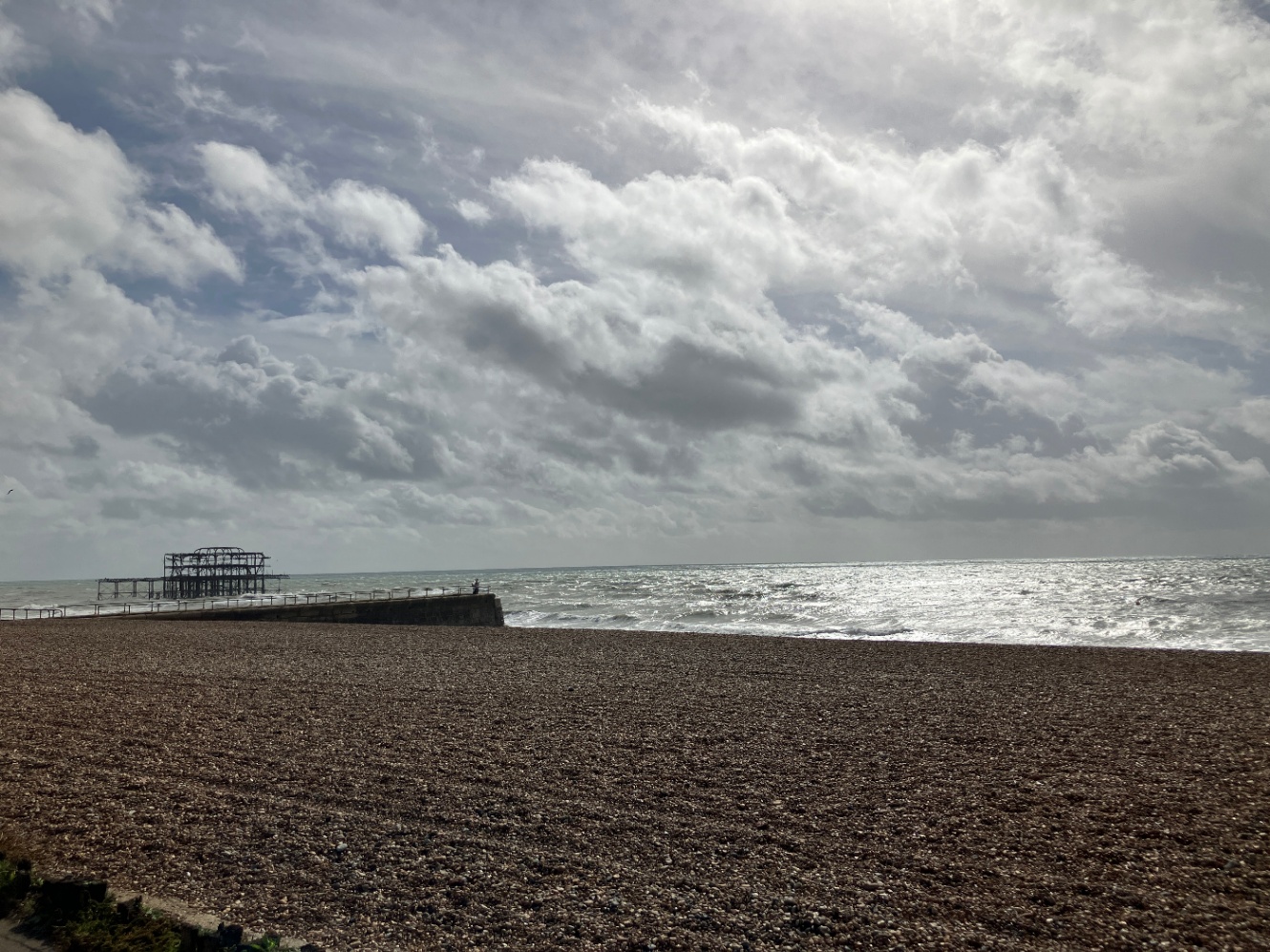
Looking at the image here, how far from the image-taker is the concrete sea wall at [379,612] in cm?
3284

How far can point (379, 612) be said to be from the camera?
118 ft

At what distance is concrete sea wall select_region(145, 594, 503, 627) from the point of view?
3284 cm

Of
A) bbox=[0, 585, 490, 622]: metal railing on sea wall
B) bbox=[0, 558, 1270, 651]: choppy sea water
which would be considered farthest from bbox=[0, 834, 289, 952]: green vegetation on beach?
bbox=[0, 585, 490, 622]: metal railing on sea wall

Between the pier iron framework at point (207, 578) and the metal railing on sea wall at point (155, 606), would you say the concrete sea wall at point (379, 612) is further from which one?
the pier iron framework at point (207, 578)

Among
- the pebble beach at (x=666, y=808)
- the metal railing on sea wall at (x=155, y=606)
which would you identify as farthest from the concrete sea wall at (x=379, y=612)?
the pebble beach at (x=666, y=808)

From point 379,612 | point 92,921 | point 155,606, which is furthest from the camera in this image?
point 155,606

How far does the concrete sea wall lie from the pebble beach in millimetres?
20534

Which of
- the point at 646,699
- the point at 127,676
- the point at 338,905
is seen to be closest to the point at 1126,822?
the point at 338,905

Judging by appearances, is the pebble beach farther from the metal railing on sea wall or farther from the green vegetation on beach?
the metal railing on sea wall

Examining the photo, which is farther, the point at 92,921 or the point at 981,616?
the point at 981,616

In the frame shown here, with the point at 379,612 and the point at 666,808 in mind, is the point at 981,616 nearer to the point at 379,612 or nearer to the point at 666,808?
the point at 379,612

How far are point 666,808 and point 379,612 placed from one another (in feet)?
103

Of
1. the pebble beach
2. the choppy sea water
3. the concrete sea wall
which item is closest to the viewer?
the pebble beach

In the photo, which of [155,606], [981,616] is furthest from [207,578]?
[981,616]
